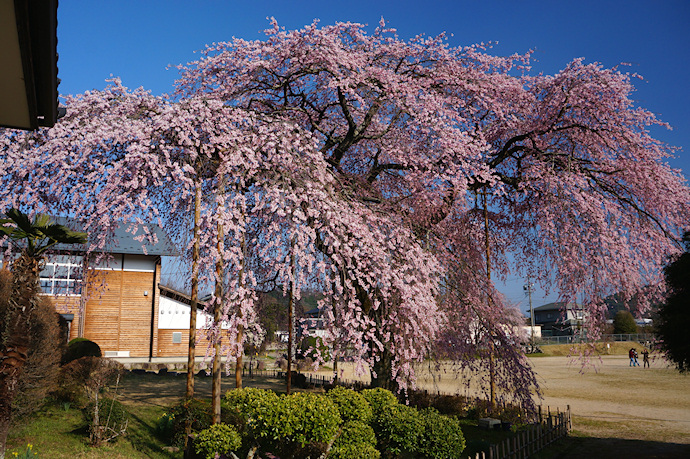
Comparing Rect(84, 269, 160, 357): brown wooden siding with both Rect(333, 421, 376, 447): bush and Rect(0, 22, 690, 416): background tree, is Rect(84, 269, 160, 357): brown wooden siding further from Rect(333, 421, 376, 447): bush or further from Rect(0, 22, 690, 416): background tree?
Rect(333, 421, 376, 447): bush

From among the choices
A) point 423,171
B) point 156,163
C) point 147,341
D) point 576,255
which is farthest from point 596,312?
point 147,341

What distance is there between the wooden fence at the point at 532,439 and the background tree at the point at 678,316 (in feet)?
12.5

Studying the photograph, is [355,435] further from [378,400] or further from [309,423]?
[378,400]

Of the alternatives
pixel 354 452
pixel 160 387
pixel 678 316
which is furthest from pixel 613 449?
pixel 160 387

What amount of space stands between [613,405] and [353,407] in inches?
704

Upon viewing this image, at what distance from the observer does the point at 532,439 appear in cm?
1196

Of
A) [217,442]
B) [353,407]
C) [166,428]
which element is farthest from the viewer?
[166,428]

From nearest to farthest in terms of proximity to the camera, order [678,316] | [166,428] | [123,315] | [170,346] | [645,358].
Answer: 1. [678,316]
2. [166,428]
3. [123,315]
4. [170,346]
5. [645,358]

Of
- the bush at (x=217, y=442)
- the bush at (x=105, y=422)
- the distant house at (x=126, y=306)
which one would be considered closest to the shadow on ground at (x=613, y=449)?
the bush at (x=217, y=442)

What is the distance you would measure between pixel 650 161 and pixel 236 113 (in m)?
12.3

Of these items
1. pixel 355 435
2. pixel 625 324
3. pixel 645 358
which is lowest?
pixel 645 358

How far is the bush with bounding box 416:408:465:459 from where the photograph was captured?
8.03 meters

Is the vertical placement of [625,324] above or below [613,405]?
above

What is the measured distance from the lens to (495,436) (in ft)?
43.5
